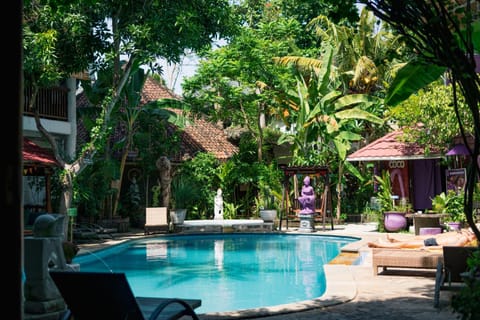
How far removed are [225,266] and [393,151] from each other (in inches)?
352

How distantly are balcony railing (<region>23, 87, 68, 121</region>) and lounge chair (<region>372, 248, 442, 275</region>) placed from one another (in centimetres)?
1201

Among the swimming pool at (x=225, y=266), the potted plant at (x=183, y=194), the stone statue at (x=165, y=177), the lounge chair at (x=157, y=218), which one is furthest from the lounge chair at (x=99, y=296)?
the stone statue at (x=165, y=177)

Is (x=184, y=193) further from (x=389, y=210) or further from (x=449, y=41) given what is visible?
(x=449, y=41)

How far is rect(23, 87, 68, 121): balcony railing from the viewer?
60.3 feet

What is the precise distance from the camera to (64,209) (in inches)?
636

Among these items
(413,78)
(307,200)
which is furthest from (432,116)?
(413,78)

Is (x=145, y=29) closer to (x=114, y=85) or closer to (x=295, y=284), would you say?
(x=114, y=85)

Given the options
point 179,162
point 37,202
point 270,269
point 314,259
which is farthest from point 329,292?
point 179,162

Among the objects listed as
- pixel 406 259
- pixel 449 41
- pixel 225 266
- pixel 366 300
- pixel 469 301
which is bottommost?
pixel 225 266

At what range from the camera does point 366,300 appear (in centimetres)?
770

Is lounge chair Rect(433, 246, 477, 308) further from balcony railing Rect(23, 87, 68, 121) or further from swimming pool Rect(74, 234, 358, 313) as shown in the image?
balcony railing Rect(23, 87, 68, 121)

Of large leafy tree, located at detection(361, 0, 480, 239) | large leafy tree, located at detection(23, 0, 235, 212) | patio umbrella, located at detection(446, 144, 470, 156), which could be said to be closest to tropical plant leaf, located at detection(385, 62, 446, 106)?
large leafy tree, located at detection(361, 0, 480, 239)

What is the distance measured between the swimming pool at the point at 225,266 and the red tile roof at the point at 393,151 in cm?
344

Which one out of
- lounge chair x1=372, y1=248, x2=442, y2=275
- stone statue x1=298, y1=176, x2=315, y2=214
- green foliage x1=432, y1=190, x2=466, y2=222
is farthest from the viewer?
stone statue x1=298, y1=176, x2=315, y2=214
